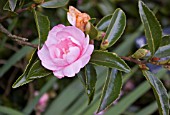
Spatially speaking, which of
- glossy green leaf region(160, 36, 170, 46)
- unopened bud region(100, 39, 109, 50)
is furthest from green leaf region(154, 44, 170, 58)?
unopened bud region(100, 39, 109, 50)

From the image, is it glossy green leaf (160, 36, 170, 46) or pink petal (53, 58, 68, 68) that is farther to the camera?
glossy green leaf (160, 36, 170, 46)

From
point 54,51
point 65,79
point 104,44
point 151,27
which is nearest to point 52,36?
point 54,51

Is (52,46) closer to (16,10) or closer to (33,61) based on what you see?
(33,61)

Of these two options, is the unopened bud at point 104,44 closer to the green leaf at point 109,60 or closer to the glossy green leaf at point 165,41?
the green leaf at point 109,60

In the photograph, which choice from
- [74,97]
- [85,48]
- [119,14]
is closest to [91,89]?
[85,48]

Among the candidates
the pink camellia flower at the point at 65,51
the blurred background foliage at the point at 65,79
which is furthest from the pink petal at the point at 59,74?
the blurred background foliage at the point at 65,79

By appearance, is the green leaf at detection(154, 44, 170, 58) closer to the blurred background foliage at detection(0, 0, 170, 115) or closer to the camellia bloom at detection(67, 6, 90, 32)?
the camellia bloom at detection(67, 6, 90, 32)

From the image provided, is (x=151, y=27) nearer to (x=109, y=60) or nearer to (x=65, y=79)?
(x=109, y=60)

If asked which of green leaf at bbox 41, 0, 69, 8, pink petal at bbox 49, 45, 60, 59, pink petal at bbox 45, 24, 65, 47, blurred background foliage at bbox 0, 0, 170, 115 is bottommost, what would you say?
blurred background foliage at bbox 0, 0, 170, 115
